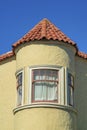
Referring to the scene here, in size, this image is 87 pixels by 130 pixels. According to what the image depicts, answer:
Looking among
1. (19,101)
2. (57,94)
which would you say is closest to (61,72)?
(57,94)

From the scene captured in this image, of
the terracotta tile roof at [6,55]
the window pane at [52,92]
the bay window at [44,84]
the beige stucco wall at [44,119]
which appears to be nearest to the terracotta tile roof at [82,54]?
the bay window at [44,84]

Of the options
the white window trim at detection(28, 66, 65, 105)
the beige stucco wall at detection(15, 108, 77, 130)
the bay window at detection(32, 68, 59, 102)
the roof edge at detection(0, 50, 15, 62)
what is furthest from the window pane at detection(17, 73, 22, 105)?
the roof edge at detection(0, 50, 15, 62)

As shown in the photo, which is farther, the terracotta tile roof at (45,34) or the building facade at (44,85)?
the terracotta tile roof at (45,34)

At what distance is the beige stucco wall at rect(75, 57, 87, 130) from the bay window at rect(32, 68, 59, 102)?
2451 mm

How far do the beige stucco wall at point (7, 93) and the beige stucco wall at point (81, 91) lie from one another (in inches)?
143

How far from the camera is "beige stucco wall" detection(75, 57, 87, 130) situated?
27.1 meters

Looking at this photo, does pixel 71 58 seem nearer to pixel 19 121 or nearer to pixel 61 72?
pixel 61 72

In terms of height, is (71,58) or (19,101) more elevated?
(71,58)

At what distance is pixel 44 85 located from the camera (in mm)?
25297

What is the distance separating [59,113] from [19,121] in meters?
2.14

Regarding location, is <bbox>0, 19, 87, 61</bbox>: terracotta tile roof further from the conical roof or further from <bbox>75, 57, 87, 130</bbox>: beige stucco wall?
<bbox>75, 57, 87, 130</bbox>: beige stucco wall

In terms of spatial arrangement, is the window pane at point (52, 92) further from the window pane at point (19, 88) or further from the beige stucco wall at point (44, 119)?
the window pane at point (19, 88)

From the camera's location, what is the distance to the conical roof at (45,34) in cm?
2598

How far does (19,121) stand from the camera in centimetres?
2494
